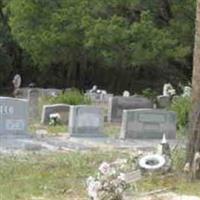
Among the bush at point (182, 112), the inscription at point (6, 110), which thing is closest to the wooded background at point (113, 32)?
the bush at point (182, 112)

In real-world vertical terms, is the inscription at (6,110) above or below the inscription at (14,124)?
above

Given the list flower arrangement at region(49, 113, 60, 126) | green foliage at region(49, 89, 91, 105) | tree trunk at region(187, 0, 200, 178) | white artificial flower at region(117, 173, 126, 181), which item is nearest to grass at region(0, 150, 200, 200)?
tree trunk at region(187, 0, 200, 178)

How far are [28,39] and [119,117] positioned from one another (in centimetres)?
940

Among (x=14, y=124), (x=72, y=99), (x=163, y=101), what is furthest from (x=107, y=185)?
(x=163, y=101)

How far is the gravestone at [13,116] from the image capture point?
1358 cm

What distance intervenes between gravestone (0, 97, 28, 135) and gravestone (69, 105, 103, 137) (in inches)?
44.6

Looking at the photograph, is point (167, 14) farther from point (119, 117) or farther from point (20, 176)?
point (20, 176)

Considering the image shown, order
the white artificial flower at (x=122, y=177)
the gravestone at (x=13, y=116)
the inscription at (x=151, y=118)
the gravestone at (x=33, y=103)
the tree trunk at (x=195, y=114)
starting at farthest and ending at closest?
the gravestone at (x=33, y=103)
the inscription at (x=151, y=118)
the gravestone at (x=13, y=116)
the tree trunk at (x=195, y=114)
the white artificial flower at (x=122, y=177)

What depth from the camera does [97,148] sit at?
12672 millimetres

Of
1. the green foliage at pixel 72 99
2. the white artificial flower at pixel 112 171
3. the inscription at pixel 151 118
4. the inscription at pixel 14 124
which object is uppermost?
the green foliage at pixel 72 99

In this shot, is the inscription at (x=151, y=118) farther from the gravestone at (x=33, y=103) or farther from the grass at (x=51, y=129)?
the gravestone at (x=33, y=103)

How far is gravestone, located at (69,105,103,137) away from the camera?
1455 cm

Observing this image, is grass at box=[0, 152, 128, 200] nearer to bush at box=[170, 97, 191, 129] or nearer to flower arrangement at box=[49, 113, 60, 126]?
bush at box=[170, 97, 191, 129]

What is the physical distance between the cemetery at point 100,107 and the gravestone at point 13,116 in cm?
2
